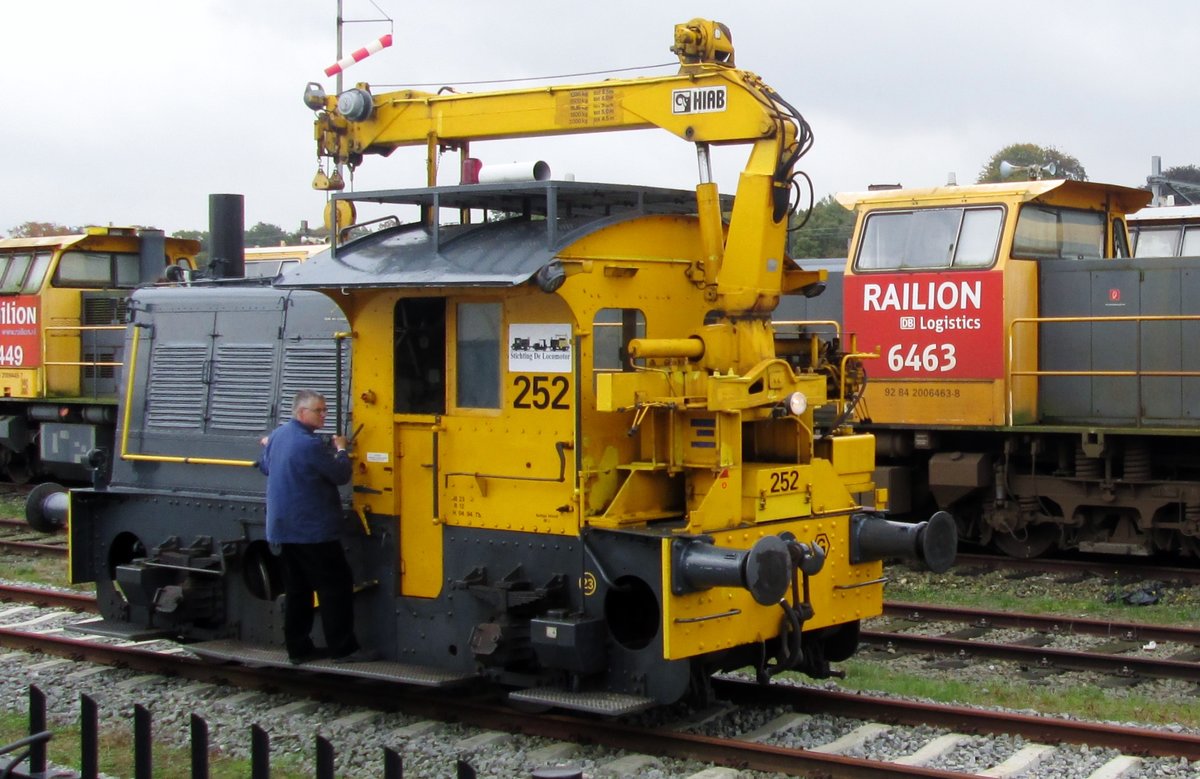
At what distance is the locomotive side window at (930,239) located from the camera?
13.2 m

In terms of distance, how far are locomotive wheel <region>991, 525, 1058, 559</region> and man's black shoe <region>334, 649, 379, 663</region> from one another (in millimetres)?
7431

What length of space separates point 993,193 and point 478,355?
23.7 ft

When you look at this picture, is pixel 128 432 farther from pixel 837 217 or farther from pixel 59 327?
pixel 837 217

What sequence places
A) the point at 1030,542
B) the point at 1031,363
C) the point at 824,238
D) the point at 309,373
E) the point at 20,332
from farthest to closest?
the point at 824,238 → the point at 20,332 → the point at 1030,542 → the point at 1031,363 → the point at 309,373

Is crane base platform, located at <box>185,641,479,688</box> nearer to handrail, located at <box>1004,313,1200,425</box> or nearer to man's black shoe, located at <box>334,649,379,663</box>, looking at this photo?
man's black shoe, located at <box>334,649,379,663</box>

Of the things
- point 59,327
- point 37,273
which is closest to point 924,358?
point 59,327

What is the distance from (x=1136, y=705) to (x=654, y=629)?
2880 mm

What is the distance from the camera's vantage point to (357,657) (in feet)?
27.2

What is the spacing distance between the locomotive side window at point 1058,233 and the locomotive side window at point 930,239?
0.91 ft

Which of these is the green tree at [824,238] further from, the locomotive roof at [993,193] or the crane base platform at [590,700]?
the crane base platform at [590,700]

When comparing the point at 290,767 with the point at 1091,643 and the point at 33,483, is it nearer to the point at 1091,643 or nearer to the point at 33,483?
the point at 1091,643

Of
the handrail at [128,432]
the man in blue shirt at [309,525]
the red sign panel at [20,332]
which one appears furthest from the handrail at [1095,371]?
the red sign panel at [20,332]

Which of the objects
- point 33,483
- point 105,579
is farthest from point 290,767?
point 33,483

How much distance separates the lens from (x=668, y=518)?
768 centimetres
